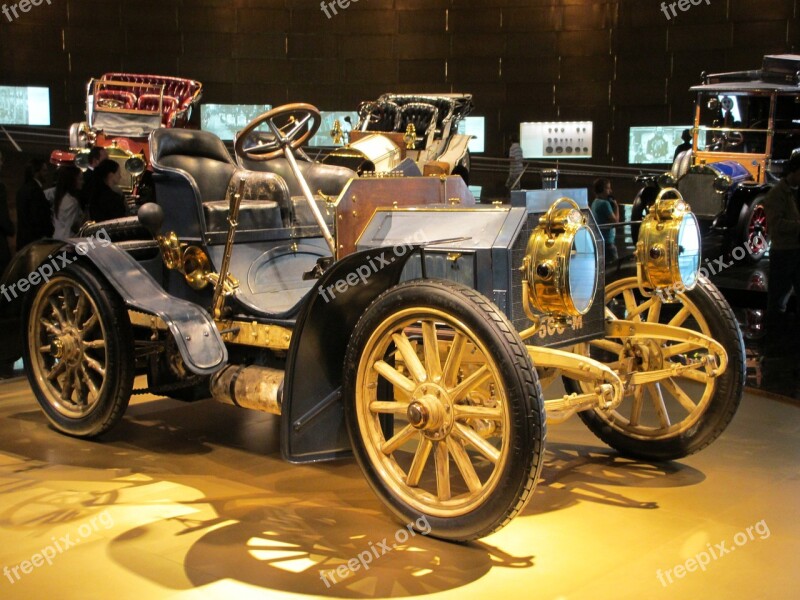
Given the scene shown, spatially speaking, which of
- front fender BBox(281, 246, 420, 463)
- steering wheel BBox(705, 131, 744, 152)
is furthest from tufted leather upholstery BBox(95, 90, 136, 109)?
front fender BBox(281, 246, 420, 463)

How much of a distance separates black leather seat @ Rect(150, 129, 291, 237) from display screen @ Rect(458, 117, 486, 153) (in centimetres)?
921

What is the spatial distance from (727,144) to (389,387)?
8.69 meters

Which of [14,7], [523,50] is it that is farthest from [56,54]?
[523,50]

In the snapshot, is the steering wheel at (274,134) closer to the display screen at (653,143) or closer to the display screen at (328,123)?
the display screen at (328,123)

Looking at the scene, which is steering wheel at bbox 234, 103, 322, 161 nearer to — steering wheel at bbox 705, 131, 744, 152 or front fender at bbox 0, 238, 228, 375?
front fender at bbox 0, 238, 228, 375

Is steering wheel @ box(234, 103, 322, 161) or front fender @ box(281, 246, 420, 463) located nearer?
front fender @ box(281, 246, 420, 463)

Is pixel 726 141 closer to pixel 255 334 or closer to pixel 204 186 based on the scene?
pixel 204 186

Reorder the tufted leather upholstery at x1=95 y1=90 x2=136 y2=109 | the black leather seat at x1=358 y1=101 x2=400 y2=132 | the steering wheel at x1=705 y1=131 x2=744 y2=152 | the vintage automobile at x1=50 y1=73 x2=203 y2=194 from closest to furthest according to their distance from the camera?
the vintage automobile at x1=50 y1=73 x2=203 y2=194 → the steering wheel at x1=705 y1=131 x2=744 y2=152 → the tufted leather upholstery at x1=95 y1=90 x2=136 y2=109 → the black leather seat at x1=358 y1=101 x2=400 y2=132

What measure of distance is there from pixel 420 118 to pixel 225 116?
299cm

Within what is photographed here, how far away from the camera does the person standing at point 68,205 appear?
7.73 metres

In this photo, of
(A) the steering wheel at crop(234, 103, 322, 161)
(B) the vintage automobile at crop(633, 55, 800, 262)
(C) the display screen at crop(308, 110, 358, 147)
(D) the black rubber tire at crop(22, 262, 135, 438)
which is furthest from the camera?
(C) the display screen at crop(308, 110, 358, 147)

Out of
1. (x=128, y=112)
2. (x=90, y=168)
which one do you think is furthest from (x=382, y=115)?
(x=90, y=168)

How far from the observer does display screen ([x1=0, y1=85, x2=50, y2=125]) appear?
12.2 m

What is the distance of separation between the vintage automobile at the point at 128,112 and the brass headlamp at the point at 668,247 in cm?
759
